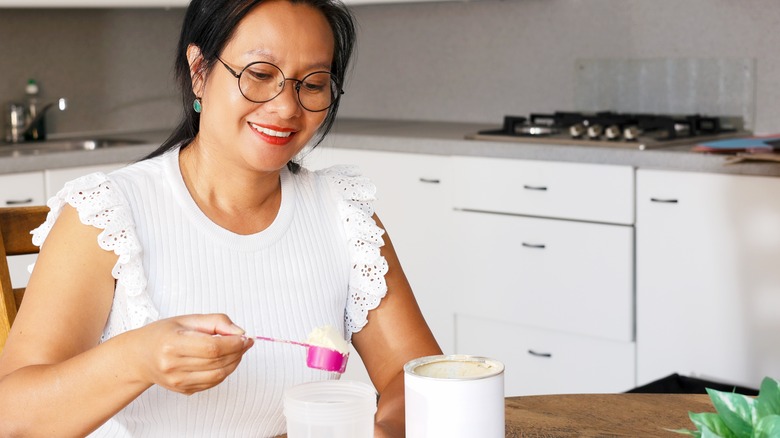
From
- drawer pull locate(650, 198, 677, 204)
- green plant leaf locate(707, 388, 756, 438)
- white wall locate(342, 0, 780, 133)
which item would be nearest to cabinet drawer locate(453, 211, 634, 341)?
drawer pull locate(650, 198, 677, 204)

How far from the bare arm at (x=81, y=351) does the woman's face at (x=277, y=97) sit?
0.74 feet

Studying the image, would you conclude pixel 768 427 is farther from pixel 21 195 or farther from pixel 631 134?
pixel 21 195

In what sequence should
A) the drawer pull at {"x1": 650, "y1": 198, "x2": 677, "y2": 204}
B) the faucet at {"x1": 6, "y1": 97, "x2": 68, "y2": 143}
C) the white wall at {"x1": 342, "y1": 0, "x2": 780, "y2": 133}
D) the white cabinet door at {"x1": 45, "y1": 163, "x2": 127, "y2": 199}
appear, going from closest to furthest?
the drawer pull at {"x1": 650, "y1": 198, "x2": 677, "y2": 204}
the white cabinet door at {"x1": 45, "y1": 163, "x2": 127, "y2": 199}
the white wall at {"x1": 342, "y1": 0, "x2": 780, "y2": 133}
the faucet at {"x1": 6, "y1": 97, "x2": 68, "y2": 143}

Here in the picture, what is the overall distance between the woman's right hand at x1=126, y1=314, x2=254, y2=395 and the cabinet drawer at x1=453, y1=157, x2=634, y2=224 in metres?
2.05

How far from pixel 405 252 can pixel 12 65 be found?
1486 millimetres

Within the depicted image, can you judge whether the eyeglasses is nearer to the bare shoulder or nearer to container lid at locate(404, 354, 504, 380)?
the bare shoulder

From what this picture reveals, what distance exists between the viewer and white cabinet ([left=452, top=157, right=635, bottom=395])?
10.0ft

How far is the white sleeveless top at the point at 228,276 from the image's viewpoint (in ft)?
4.67

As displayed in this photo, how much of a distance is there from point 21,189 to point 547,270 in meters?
1.49

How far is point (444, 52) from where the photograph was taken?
4.08 metres

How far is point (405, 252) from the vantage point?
3.54 meters

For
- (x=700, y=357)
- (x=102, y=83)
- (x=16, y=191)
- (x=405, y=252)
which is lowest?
(x=700, y=357)

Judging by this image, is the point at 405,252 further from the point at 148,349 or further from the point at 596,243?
the point at 148,349

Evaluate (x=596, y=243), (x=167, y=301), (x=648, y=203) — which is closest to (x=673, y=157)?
(x=648, y=203)
